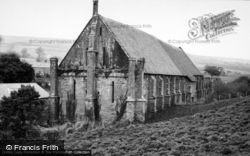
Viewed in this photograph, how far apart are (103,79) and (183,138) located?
41.5 ft

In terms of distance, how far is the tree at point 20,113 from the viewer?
26.4 metres

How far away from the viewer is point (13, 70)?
182 feet

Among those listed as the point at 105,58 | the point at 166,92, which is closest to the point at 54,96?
the point at 105,58

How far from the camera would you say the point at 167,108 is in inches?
1483

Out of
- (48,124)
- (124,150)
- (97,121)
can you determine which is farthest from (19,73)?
(124,150)

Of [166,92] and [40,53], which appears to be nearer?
[166,92]

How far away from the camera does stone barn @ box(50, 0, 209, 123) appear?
27.5 meters

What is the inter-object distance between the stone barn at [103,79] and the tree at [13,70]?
1121 inches

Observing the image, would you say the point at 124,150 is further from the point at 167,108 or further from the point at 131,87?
the point at 167,108

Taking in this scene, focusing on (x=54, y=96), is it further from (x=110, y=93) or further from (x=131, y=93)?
(x=131, y=93)

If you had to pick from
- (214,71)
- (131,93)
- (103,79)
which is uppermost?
(214,71)

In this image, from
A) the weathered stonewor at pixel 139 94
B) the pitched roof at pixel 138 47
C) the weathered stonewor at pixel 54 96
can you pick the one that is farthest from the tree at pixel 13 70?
the weathered stonewor at pixel 139 94

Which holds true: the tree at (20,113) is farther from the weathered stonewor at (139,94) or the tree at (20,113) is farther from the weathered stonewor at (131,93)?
the weathered stonewor at (139,94)

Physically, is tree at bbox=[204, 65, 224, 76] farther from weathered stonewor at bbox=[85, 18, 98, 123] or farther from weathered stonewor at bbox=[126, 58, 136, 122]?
weathered stonewor at bbox=[85, 18, 98, 123]
